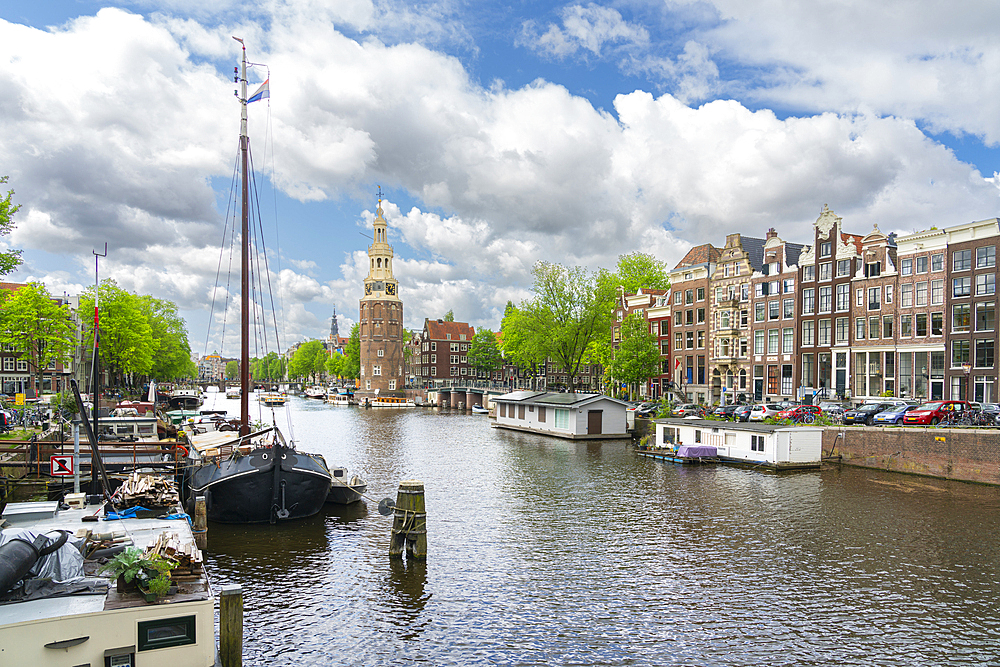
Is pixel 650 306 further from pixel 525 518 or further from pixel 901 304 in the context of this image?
pixel 525 518

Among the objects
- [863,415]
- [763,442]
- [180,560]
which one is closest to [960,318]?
[863,415]

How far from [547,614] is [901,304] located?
48088 mm

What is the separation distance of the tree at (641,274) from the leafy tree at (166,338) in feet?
214

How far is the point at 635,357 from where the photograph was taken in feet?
244

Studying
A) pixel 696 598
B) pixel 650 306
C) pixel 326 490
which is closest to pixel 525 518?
pixel 326 490

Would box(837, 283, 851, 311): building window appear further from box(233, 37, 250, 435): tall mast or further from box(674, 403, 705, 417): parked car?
box(233, 37, 250, 435): tall mast

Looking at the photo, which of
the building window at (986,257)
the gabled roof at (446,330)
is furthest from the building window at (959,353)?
the gabled roof at (446,330)

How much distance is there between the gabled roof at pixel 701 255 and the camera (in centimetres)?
8112

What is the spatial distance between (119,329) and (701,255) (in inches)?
2655

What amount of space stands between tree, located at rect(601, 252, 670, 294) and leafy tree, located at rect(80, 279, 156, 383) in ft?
203

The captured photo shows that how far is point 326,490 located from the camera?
25.7m

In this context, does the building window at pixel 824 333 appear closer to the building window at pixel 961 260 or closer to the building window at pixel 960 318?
the building window at pixel 960 318

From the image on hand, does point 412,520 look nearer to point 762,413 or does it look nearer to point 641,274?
point 762,413

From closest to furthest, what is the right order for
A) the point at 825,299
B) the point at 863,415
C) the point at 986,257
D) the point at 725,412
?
the point at 863,415 < the point at 986,257 < the point at 725,412 < the point at 825,299
